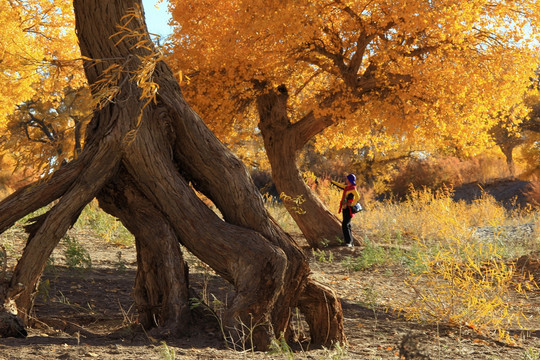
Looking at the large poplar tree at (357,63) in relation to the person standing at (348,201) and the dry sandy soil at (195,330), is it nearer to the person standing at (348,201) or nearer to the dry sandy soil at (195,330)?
the person standing at (348,201)

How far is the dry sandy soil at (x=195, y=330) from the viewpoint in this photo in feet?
12.4

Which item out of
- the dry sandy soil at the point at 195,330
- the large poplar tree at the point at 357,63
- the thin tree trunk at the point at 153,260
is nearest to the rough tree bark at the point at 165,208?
the thin tree trunk at the point at 153,260

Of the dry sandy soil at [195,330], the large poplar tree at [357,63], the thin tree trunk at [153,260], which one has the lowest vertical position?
the dry sandy soil at [195,330]

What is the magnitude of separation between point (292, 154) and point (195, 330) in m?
8.25

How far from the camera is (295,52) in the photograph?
10672 mm

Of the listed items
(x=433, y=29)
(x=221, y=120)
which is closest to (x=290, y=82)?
(x=221, y=120)

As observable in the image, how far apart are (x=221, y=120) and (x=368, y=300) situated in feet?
21.3

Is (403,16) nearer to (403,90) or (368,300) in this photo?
(403,90)

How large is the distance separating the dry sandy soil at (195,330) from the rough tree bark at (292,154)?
3.40 metres

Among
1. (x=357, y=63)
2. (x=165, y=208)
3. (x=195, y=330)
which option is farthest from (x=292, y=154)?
(x=195, y=330)

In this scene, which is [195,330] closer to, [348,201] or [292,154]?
[348,201]

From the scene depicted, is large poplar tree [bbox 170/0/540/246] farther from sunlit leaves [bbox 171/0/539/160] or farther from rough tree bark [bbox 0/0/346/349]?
rough tree bark [bbox 0/0/346/349]

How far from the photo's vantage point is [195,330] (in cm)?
457

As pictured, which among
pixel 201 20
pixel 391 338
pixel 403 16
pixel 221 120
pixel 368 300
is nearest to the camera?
pixel 391 338
